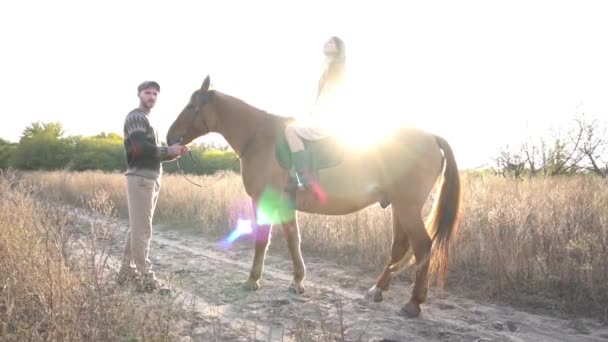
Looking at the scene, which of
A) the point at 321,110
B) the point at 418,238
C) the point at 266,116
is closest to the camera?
the point at 418,238

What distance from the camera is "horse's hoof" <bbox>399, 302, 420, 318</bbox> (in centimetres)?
380

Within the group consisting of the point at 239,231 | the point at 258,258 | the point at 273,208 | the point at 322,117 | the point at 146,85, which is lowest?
the point at 239,231

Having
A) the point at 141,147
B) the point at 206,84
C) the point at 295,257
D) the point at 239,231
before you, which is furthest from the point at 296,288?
the point at 239,231

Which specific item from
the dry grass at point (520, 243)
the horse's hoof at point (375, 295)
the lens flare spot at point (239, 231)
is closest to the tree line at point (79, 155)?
the lens flare spot at point (239, 231)

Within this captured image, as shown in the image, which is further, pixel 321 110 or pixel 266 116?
pixel 266 116

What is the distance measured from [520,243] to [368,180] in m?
2.08

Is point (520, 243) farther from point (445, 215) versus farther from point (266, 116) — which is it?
point (266, 116)

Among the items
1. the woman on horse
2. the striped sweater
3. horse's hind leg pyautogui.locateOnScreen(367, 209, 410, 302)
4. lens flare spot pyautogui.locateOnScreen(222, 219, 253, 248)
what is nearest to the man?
the striped sweater

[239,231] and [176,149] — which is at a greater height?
[176,149]

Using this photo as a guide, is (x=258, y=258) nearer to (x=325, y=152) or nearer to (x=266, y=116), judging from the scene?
(x=325, y=152)

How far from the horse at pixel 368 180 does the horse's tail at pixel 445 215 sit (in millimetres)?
11

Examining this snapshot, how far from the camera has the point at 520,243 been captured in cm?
466

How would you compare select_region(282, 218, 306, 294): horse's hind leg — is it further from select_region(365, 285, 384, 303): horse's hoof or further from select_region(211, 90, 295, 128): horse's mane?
select_region(211, 90, 295, 128): horse's mane

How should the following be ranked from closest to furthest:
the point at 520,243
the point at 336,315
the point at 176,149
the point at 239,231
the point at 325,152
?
the point at 336,315
the point at 325,152
the point at 176,149
the point at 520,243
the point at 239,231
